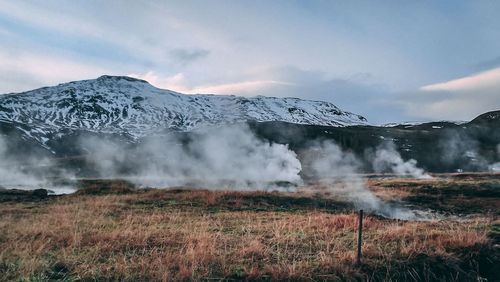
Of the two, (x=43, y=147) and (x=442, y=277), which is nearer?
(x=442, y=277)

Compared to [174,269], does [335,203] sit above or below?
below

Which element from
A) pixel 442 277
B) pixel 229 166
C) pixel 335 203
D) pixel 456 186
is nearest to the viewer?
pixel 442 277

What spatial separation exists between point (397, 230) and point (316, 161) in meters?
81.3

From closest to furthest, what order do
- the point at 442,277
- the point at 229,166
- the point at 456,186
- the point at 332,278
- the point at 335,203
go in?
the point at 332,278 → the point at 442,277 → the point at 335,203 → the point at 456,186 → the point at 229,166

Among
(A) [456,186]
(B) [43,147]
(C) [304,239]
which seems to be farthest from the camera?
(B) [43,147]

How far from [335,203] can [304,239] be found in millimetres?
19605

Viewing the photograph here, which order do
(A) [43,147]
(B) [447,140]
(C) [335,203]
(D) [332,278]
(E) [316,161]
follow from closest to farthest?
(D) [332,278] < (C) [335,203] < (E) [316,161] < (B) [447,140] < (A) [43,147]

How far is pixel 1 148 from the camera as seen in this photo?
13312 cm

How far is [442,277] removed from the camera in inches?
428

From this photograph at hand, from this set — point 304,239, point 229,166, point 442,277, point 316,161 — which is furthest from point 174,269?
point 316,161

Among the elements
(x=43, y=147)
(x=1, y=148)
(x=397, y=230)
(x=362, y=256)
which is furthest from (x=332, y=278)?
(x=43, y=147)

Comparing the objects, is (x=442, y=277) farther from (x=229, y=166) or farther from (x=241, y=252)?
(x=229, y=166)

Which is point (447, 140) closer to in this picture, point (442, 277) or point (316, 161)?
point (316, 161)

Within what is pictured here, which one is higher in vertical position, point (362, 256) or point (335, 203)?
point (362, 256)
